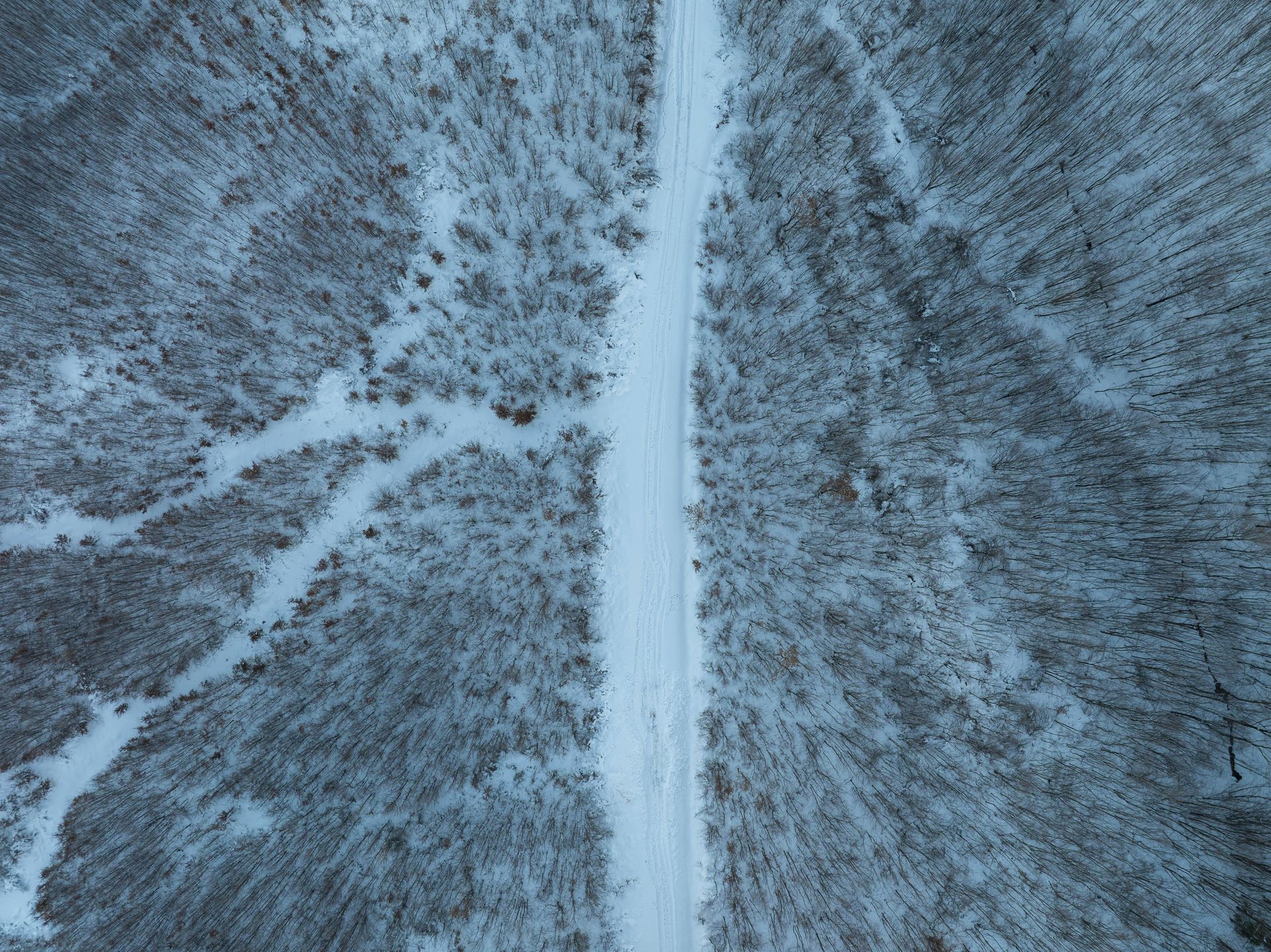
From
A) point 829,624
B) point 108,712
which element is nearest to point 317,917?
point 108,712

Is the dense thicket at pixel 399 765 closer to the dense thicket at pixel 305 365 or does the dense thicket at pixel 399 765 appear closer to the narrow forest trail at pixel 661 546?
the dense thicket at pixel 305 365

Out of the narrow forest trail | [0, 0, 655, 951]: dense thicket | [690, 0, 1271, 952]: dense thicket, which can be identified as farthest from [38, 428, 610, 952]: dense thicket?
[690, 0, 1271, 952]: dense thicket

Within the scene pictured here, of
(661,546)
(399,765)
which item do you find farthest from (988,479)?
(399,765)

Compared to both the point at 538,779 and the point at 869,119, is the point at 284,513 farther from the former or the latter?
the point at 869,119

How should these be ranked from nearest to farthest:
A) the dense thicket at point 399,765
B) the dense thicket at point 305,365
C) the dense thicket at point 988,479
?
1. the dense thicket at point 988,479
2. the dense thicket at point 399,765
3. the dense thicket at point 305,365

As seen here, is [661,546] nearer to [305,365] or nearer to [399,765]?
[399,765]

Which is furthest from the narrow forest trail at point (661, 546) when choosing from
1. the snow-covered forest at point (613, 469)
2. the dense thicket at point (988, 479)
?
the dense thicket at point (988, 479)
